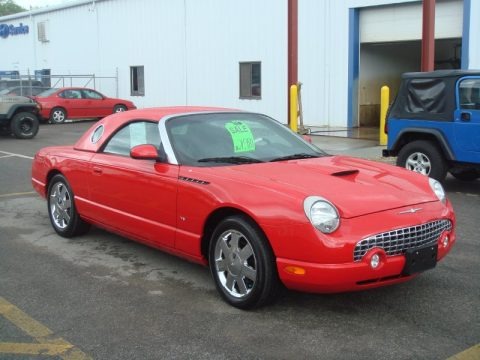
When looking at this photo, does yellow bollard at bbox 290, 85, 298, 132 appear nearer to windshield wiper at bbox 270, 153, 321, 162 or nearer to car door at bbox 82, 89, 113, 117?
windshield wiper at bbox 270, 153, 321, 162

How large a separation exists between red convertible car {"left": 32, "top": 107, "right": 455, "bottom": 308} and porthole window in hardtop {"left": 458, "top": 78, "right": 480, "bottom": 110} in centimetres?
394

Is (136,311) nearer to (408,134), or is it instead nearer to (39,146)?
(408,134)

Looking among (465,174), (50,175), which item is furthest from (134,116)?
(465,174)

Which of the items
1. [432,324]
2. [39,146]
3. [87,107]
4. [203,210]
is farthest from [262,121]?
[87,107]

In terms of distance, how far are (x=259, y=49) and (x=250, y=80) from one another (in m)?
1.22

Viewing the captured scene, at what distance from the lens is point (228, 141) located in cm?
499

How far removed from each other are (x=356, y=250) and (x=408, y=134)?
5963 mm

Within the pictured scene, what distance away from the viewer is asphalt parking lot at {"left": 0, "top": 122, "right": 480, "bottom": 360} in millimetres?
3592

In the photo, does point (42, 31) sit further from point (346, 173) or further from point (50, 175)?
point (346, 173)

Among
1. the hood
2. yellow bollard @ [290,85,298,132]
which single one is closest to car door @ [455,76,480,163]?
the hood

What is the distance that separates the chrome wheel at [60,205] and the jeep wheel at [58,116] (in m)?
17.5

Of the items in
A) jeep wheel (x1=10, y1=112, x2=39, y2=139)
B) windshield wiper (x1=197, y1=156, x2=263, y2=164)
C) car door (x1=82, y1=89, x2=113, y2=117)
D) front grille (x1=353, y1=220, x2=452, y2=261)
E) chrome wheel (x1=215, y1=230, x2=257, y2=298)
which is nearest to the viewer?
front grille (x1=353, y1=220, x2=452, y2=261)

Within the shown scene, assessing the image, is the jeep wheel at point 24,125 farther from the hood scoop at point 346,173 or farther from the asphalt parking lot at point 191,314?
the hood scoop at point 346,173

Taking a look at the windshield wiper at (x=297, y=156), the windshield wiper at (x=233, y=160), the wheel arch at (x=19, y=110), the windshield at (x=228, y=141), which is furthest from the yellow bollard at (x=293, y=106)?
the windshield wiper at (x=233, y=160)
